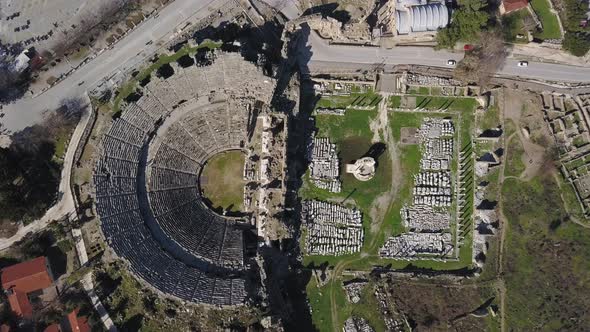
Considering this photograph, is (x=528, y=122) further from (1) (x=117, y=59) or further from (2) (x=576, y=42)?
(1) (x=117, y=59)

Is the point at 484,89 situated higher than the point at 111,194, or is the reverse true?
the point at 484,89

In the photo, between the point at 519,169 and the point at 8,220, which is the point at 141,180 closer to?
the point at 8,220

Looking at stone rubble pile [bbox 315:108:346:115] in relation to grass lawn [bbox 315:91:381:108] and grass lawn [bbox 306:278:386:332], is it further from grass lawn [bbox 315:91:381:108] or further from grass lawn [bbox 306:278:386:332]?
grass lawn [bbox 306:278:386:332]

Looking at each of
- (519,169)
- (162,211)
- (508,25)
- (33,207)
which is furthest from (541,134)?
(33,207)

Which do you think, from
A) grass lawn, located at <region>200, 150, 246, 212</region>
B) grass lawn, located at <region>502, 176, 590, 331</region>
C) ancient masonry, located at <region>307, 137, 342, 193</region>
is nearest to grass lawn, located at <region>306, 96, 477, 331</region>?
ancient masonry, located at <region>307, 137, 342, 193</region>

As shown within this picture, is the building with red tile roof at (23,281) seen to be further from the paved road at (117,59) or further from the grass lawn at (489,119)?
the grass lawn at (489,119)

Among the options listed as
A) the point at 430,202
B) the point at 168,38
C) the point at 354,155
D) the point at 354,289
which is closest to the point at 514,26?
the point at 430,202
